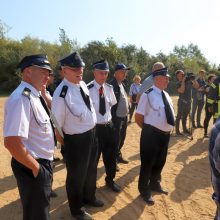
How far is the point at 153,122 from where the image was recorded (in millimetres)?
5352

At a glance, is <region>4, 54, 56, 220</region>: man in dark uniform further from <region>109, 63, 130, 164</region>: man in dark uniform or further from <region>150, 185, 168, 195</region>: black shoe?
<region>109, 63, 130, 164</region>: man in dark uniform

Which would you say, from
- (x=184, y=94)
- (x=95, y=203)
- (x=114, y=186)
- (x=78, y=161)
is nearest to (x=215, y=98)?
(x=184, y=94)

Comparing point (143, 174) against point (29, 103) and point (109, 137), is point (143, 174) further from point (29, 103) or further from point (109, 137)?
point (29, 103)

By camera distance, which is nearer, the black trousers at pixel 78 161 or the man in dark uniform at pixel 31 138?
the man in dark uniform at pixel 31 138

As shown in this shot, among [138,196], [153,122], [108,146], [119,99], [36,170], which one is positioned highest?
[119,99]

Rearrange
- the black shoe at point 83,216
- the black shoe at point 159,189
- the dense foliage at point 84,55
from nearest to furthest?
the black shoe at point 83,216 < the black shoe at point 159,189 < the dense foliage at point 84,55

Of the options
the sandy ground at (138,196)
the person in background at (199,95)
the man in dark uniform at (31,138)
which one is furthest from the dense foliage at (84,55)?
the man in dark uniform at (31,138)

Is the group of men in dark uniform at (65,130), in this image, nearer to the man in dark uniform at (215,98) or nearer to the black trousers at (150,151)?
the black trousers at (150,151)

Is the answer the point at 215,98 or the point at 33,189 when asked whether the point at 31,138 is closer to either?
the point at 33,189

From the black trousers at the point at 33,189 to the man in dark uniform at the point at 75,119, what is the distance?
1.26 metres

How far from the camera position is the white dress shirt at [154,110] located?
210 inches

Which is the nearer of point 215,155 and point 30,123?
point 215,155

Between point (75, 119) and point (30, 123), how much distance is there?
1.36m

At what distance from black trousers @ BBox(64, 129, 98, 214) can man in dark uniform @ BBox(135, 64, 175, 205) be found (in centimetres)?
96
